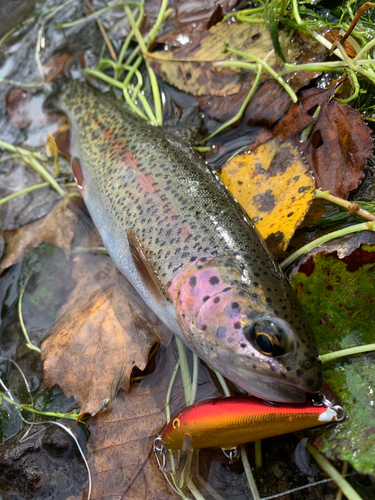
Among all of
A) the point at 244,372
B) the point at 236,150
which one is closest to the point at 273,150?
the point at 236,150

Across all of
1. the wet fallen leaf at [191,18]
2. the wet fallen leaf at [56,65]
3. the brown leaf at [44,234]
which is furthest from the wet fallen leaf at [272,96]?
the wet fallen leaf at [56,65]

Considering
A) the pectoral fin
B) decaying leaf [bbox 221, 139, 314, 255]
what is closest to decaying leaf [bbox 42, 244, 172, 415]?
the pectoral fin

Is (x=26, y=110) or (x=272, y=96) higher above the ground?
(x=26, y=110)

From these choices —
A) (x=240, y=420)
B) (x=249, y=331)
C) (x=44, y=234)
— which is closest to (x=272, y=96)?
(x=249, y=331)

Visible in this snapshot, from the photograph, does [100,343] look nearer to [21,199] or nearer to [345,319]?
[345,319]

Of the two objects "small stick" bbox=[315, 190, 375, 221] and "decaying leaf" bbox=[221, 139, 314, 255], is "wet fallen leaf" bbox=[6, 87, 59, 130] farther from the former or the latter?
"small stick" bbox=[315, 190, 375, 221]

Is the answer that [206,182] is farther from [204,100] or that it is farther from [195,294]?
[204,100]
